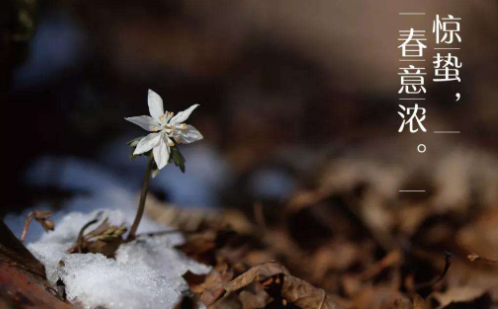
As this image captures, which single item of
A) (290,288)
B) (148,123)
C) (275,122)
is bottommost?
(290,288)

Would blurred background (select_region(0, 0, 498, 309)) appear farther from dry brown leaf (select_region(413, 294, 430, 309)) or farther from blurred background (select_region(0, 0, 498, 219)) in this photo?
dry brown leaf (select_region(413, 294, 430, 309))

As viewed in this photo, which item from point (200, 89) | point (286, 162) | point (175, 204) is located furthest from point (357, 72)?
point (175, 204)

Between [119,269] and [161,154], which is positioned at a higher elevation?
[161,154]

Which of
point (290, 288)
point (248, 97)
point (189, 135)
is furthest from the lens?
point (248, 97)

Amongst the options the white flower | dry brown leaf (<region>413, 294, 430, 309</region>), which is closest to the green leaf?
the white flower

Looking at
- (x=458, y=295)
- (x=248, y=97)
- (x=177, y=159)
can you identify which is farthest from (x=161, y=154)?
(x=458, y=295)

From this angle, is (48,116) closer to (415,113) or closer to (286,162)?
(286,162)

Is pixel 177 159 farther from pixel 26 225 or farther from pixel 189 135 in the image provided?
pixel 26 225
